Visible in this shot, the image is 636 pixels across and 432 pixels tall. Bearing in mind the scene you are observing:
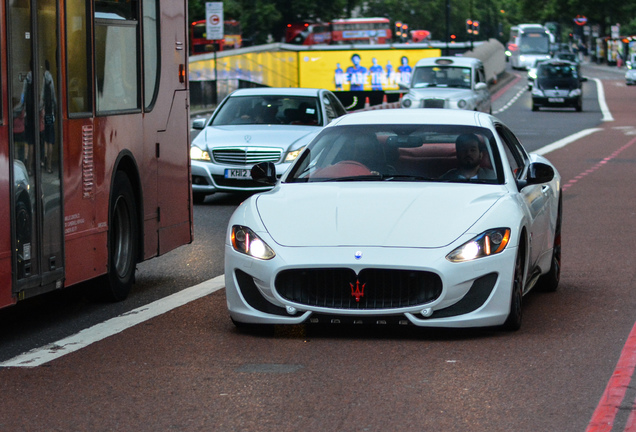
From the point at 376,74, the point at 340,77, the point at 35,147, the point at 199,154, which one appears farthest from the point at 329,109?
the point at 340,77

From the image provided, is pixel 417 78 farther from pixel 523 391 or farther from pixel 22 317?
pixel 523 391

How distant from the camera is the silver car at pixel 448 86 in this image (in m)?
31.8

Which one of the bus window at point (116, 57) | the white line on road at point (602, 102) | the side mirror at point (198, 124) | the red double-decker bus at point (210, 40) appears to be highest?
the red double-decker bus at point (210, 40)

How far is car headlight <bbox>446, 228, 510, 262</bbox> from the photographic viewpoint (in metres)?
7.32

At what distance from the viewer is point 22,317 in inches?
338

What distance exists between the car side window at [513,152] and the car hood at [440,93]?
22632 millimetres

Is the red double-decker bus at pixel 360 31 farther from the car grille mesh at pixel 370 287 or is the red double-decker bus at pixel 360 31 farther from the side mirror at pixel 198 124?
the car grille mesh at pixel 370 287

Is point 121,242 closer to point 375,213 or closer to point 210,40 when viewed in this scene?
point 375,213

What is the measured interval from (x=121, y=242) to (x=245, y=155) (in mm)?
8068

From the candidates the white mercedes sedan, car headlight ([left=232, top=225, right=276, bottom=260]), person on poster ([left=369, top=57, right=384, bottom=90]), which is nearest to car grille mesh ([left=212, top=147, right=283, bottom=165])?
the white mercedes sedan

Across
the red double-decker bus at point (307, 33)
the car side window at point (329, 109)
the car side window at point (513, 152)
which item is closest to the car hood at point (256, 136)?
the car side window at point (329, 109)

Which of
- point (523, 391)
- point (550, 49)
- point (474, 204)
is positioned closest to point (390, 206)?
point (474, 204)

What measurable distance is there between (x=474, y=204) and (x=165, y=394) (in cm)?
252

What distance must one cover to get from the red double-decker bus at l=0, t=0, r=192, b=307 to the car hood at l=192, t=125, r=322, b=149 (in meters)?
6.50
